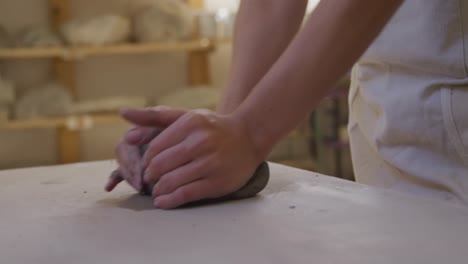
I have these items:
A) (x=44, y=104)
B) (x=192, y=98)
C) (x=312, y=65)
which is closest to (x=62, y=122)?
(x=44, y=104)

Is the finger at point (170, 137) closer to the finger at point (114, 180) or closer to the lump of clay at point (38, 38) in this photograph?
the finger at point (114, 180)

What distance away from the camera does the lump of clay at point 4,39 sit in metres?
2.68

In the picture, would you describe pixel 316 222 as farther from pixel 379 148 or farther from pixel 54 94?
pixel 54 94

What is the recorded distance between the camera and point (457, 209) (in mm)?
627

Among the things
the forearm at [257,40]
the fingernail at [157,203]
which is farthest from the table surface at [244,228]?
the forearm at [257,40]

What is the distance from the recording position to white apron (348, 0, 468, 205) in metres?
0.75

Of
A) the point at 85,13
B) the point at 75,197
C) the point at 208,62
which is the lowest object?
the point at 208,62

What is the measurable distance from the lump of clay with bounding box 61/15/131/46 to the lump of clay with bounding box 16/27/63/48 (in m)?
0.05

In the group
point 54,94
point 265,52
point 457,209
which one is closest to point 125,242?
point 457,209

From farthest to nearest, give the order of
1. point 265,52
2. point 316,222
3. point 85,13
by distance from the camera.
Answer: point 85,13
point 265,52
point 316,222

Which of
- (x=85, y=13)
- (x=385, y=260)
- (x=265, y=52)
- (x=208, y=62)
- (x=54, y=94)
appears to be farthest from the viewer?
(x=208, y=62)

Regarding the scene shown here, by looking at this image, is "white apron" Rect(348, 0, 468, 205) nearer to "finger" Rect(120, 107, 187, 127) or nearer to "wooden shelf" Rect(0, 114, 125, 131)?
"finger" Rect(120, 107, 187, 127)

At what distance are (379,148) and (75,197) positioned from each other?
375mm

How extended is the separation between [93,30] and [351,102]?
192 cm
